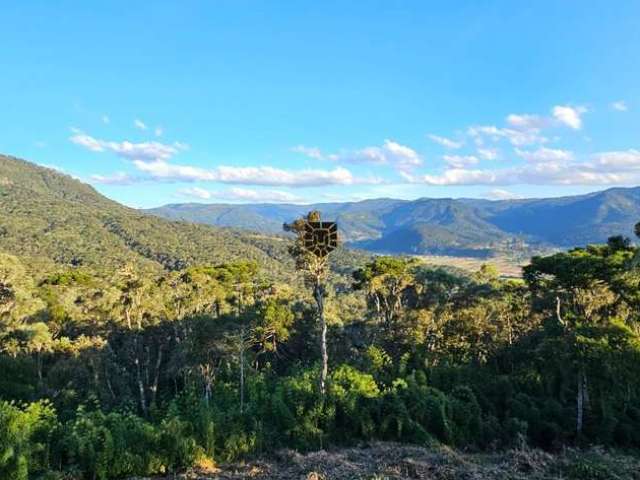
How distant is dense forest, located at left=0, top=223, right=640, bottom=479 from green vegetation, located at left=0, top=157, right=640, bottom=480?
67 millimetres

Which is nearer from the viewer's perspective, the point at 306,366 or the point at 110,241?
the point at 306,366

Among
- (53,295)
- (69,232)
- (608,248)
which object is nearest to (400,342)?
(608,248)

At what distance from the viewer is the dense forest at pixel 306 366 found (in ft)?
35.1

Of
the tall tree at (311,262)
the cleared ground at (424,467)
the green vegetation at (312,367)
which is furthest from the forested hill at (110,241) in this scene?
the cleared ground at (424,467)

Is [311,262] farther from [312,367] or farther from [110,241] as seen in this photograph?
[110,241]

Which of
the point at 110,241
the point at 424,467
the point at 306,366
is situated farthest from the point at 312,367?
the point at 110,241

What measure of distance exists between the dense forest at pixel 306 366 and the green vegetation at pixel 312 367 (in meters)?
0.07

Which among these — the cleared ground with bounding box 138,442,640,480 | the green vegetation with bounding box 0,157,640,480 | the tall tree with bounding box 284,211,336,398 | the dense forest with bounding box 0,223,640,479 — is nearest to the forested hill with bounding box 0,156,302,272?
the dense forest with bounding box 0,223,640,479

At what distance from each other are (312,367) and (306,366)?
316 cm

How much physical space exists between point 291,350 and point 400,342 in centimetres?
789

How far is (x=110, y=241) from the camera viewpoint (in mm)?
129375

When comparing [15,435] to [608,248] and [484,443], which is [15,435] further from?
[608,248]

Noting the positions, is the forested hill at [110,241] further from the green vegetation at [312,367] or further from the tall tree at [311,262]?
the tall tree at [311,262]

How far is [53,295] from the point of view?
3212cm
